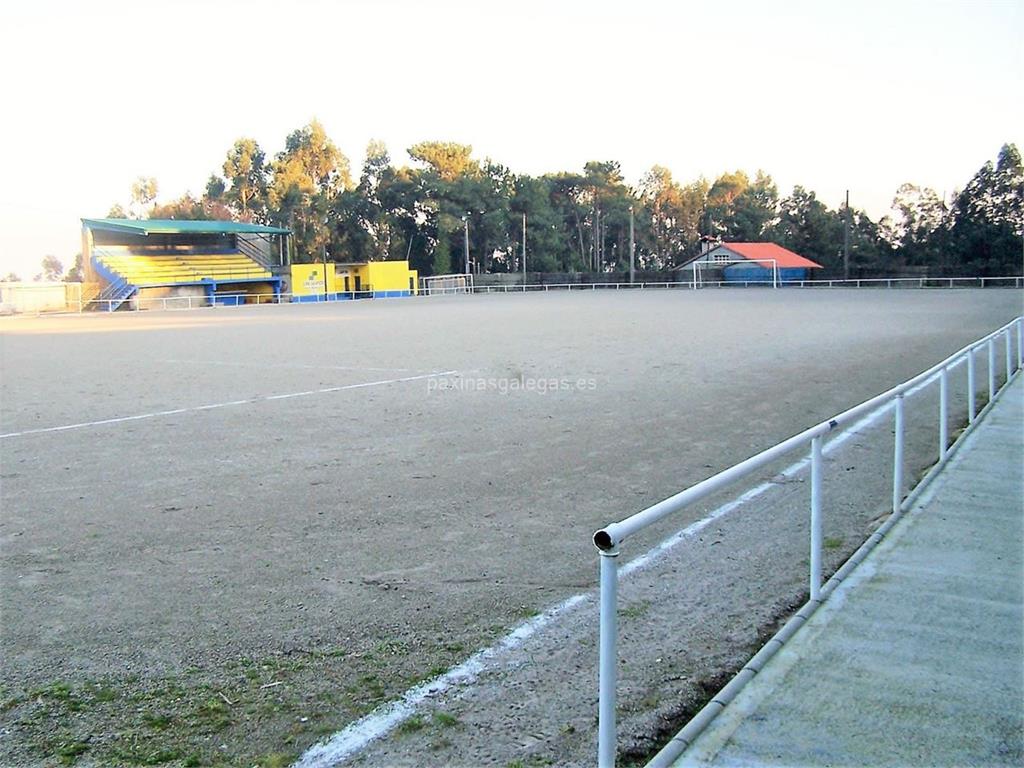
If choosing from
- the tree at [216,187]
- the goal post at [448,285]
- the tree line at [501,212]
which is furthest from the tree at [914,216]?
the tree at [216,187]

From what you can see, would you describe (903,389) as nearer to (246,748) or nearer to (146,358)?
(246,748)

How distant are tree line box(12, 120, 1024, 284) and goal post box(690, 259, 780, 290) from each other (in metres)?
8.61

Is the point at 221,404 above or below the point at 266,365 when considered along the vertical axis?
below

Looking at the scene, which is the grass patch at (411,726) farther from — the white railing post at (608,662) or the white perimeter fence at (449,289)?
the white perimeter fence at (449,289)

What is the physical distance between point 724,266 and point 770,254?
600 centimetres

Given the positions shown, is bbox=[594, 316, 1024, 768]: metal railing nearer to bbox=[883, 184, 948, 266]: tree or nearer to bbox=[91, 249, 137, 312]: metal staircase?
bbox=[91, 249, 137, 312]: metal staircase

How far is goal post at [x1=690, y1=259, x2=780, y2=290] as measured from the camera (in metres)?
76.7

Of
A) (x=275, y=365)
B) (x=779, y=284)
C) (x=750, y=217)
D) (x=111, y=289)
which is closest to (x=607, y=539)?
(x=275, y=365)

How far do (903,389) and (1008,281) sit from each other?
64582 millimetres

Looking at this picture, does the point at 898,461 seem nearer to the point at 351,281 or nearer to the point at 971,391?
the point at 971,391

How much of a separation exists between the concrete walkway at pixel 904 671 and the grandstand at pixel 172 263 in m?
63.2

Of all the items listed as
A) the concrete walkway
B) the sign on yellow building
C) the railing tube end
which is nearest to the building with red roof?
the sign on yellow building

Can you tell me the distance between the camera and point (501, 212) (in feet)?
323

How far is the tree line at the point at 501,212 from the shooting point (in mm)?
95312
